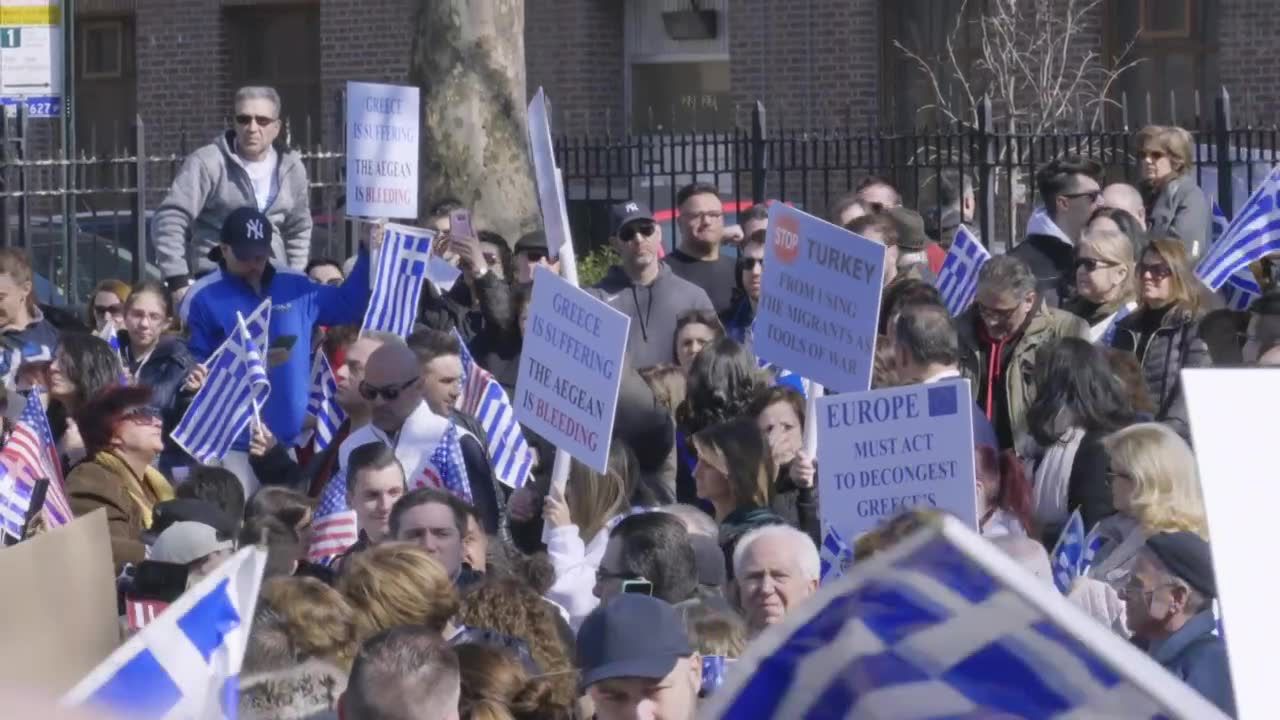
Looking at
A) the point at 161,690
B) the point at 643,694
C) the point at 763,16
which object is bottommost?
the point at 643,694

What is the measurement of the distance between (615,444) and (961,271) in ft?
7.90

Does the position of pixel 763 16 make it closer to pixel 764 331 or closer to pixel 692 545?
pixel 764 331

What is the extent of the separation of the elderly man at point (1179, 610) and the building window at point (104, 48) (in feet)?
69.7

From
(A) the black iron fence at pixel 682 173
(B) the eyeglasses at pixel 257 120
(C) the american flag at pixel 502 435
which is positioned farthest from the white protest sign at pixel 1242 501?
(A) the black iron fence at pixel 682 173

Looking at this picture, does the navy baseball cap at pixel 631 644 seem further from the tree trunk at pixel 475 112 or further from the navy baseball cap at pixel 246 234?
the tree trunk at pixel 475 112

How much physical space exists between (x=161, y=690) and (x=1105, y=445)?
3573 millimetres

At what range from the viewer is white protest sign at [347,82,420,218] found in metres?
9.85

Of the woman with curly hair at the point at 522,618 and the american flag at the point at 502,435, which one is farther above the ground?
the american flag at the point at 502,435

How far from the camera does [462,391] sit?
802 cm

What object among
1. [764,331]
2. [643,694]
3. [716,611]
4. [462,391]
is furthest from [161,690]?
[462,391]

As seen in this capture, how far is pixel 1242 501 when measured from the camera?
2143 millimetres

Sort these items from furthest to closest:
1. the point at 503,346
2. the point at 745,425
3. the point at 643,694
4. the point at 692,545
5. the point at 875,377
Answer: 1. the point at 503,346
2. the point at 875,377
3. the point at 745,425
4. the point at 692,545
5. the point at 643,694

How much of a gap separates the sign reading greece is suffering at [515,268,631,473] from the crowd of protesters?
22cm

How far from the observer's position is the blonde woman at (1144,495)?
5484 millimetres
